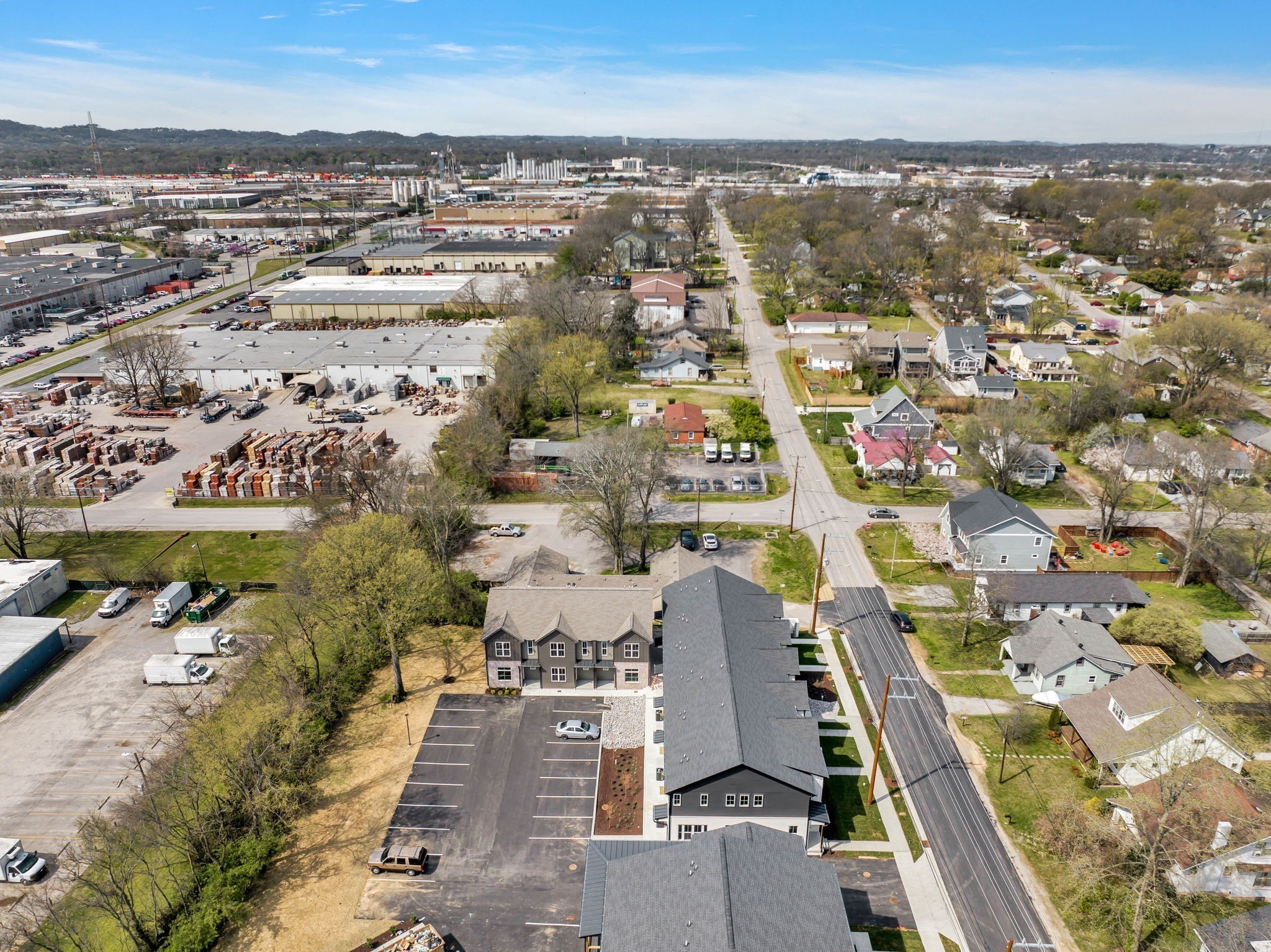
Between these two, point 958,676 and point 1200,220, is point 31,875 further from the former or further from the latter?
point 1200,220

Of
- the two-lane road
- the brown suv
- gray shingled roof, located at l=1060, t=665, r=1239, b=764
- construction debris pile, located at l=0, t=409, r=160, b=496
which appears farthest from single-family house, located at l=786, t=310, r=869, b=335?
the brown suv

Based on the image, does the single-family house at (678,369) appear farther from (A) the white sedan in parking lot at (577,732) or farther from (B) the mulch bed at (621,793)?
(B) the mulch bed at (621,793)

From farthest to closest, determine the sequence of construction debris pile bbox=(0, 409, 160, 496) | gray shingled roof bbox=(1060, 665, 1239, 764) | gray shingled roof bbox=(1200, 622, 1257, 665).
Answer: construction debris pile bbox=(0, 409, 160, 496) < gray shingled roof bbox=(1200, 622, 1257, 665) < gray shingled roof bbox=(1060, 665, 1239, 764)

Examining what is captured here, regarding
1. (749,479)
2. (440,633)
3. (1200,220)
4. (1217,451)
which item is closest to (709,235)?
(1200,220)

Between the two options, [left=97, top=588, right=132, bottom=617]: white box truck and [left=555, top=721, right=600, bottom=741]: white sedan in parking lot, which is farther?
[left=97, top=588, right=132, bottom=617]: white box truck

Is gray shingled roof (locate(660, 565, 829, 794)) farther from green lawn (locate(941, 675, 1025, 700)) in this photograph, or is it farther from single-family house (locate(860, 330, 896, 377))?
single-family house (locate(860, 330, 896, 377))
